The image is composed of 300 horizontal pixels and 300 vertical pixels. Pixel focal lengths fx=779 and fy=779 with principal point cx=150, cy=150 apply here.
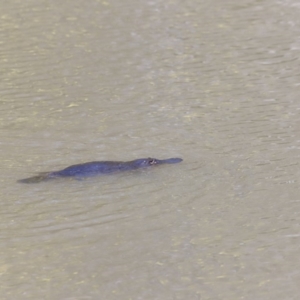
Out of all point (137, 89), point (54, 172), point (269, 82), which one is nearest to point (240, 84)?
point (269, 82)

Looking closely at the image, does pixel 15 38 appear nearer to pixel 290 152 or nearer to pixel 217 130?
pixel 217 130

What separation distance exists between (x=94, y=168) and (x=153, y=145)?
885 millimetres

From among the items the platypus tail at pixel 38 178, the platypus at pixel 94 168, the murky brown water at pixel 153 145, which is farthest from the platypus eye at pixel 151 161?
the platypus tail at pixel 38 178

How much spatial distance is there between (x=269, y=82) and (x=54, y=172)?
3.00 m

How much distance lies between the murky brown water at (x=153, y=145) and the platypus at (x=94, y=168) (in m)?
0.08

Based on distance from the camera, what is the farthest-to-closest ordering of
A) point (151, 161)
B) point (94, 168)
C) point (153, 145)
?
1. point (153, 145)
2. point (151, 161)
3. point (94, 168)

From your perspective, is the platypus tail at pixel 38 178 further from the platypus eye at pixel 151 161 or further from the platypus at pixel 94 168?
the platypus eye at pixel 151 161

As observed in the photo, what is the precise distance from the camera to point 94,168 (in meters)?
6.36

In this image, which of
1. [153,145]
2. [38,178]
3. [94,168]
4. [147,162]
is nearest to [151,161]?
[147,162]

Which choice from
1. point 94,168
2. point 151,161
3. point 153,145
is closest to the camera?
point 94,168

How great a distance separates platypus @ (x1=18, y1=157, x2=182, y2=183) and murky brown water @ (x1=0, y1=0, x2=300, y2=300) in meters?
0.08

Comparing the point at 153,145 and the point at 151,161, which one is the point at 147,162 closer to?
the point at 151,161

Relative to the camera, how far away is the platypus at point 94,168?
6359mm

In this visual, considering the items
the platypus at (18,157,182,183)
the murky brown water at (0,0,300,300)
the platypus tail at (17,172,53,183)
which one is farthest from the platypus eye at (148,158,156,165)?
the platypus tail at (17,172,53,183)
